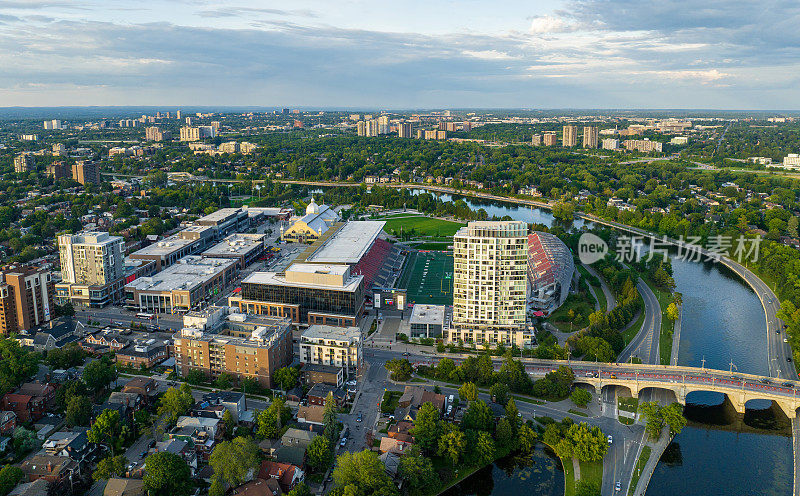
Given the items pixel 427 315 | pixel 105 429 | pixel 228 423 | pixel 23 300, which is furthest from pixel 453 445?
pixel 23 300

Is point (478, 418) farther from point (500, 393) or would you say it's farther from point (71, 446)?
point (71, 446)

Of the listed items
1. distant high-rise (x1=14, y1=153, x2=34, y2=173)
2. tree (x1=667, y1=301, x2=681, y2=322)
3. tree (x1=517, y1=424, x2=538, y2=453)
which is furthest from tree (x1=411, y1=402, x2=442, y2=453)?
distant high-rise (x1=14, y1=153, x2=34, y2=173)

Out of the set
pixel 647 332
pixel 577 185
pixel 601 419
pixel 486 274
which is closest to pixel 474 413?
pixel 601 419

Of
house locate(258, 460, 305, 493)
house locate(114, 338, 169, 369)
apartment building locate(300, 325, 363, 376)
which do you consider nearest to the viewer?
house locate(258, 460, 305, 493)

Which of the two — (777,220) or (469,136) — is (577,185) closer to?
(777,220)

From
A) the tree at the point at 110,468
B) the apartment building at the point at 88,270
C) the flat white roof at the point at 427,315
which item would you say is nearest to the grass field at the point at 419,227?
the flat white roof at the point at 427,315

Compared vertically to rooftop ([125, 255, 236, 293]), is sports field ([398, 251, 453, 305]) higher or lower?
lower

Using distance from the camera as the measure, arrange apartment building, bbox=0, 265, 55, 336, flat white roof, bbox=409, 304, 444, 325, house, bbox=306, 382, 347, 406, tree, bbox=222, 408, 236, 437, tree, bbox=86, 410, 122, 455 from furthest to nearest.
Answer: flat white roof, bbox=409, 304, 444, 325 < apartment building, bbox=0, 265, 55, 336 < house, bbox=306, 382, 347, 406 < tree, bbox=222, 408, 236, 437 < tree, bbox=86, 410, 122, 455

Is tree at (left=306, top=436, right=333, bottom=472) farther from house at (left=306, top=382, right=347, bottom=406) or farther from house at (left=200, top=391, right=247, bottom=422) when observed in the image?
house at (left=200, top=391, right=247, bottom=422)
